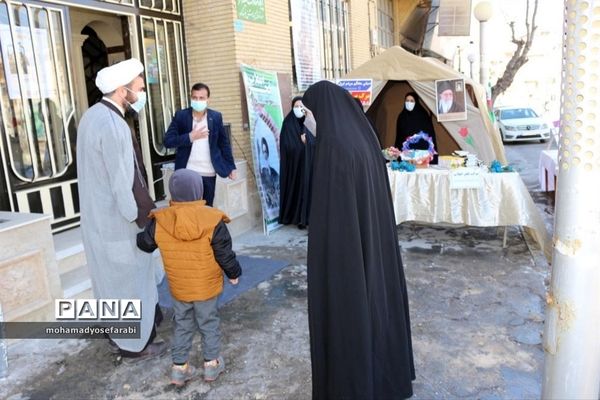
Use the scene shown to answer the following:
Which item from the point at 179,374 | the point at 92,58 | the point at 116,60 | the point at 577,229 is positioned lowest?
the point at 179,374

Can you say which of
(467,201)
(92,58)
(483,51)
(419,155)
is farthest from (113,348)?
(483,51)

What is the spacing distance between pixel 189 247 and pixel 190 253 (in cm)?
4

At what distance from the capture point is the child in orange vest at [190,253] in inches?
111

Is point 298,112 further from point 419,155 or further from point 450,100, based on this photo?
point 450,100

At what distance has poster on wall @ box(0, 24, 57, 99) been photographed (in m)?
4.65

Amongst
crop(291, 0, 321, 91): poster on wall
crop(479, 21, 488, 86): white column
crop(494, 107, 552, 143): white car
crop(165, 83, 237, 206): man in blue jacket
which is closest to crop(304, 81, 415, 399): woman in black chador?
crop(165, 83, 237, 206): man in blue jacket

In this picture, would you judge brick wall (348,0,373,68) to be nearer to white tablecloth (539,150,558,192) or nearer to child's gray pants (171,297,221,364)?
white tablecloth (539,150,558,192)

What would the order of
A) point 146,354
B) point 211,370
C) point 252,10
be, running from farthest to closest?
point 252,10, point 146,354, point 211,370

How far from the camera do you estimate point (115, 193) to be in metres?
3.00

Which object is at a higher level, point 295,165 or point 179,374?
point 295,165

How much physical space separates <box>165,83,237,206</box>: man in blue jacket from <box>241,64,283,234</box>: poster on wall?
5.22ft

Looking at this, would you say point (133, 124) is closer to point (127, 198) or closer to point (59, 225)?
point (59, 225)

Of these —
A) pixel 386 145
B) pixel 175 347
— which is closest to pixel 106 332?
pixel 175 347

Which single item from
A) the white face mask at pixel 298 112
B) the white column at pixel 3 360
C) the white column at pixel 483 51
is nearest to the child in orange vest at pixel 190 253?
the white column at pixel 3 360
